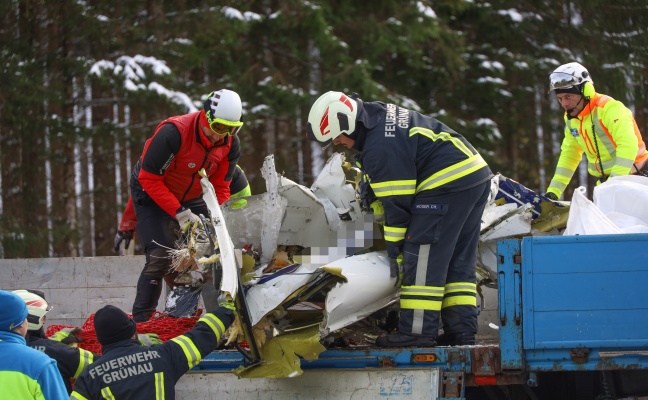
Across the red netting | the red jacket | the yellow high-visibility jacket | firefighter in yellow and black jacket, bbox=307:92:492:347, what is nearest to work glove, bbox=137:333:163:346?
the red netting

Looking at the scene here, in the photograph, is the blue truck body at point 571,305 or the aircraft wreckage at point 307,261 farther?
the aircraft wreckage at point 307,261

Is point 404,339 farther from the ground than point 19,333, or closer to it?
closer to it

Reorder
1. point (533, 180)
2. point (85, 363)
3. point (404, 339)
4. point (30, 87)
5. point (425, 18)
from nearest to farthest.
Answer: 1. point (85, 363)
2. point (404, 339)
3. point (30, 87)
4. point (425, 18)
5. point (533, 180)

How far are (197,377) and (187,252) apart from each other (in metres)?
0.79

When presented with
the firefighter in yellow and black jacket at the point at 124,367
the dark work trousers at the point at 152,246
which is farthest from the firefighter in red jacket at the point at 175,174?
the firefighter in yellow and black jacket at the point at 124,367

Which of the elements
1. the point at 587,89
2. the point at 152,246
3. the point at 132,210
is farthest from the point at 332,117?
the point at 132,210

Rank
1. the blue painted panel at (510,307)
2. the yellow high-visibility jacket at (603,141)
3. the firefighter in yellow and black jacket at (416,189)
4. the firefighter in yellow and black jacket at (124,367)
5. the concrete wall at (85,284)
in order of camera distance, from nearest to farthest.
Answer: the firefighter in yellow and black jacket at (124,367) < the blue painted panel at (510,307) < the firefighter in yellow and black jacket at (416,189) < the yellow high-visibility jacket at (603,141) < the concrete wall at (85,284)

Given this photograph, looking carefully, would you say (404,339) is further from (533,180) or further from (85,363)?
(533,180)

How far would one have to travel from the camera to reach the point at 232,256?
5254mm

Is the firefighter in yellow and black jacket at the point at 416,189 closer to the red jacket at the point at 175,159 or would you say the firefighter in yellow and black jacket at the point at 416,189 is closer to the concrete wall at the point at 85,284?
the red jacket at the point at 175,159

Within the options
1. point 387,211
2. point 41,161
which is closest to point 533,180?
point 41,161

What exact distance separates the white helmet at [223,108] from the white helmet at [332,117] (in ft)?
3.01

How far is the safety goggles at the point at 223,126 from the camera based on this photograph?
6527mm

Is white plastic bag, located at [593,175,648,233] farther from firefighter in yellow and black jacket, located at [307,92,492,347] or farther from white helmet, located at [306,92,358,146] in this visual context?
white helmet, located at [306,92,358,146]
